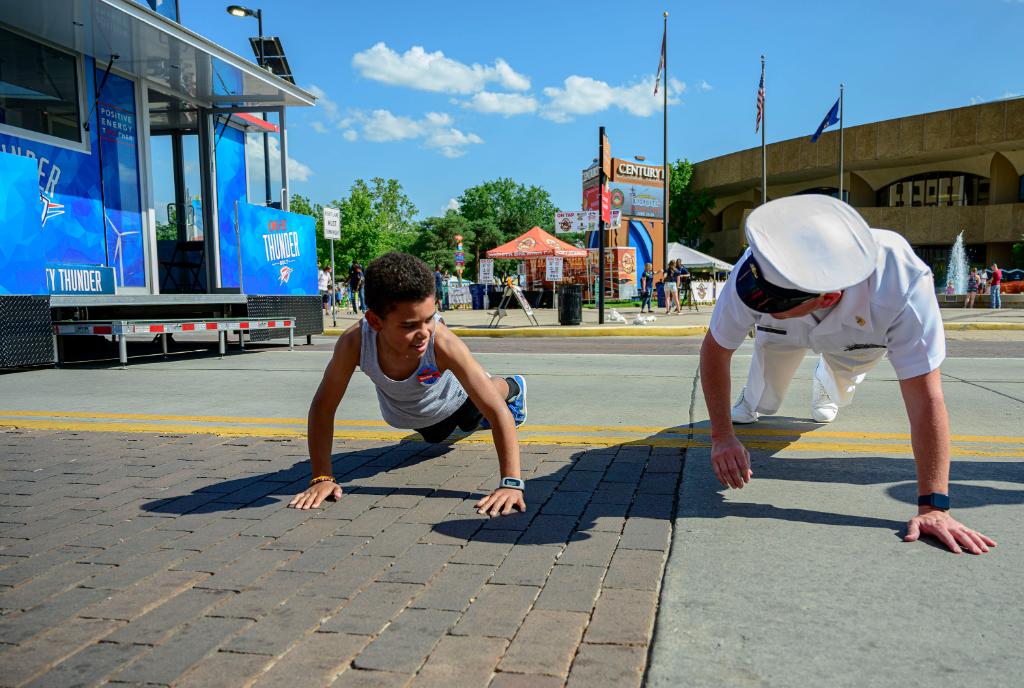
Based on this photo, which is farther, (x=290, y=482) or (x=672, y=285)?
(x=672, y=285)

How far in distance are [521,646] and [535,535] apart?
873 mm

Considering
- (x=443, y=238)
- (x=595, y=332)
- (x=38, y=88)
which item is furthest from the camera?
(x=443, y=238)

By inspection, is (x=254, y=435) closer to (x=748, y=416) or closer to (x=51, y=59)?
(x=748, y=416)

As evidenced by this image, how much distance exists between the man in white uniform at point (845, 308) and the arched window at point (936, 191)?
4894 cm

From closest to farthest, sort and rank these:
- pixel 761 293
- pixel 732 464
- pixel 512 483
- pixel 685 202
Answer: pixel 761 293, pixel 732 464, pixel 512 483, pixel 685 202

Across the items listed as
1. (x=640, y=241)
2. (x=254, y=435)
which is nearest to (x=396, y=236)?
(x=640, y=241)

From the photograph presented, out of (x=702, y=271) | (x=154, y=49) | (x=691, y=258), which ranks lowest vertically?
(x=702, y=271)

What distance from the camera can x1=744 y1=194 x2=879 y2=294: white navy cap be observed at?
92.7 inches

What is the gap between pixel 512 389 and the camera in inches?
172

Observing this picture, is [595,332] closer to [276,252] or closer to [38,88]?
[276,252]

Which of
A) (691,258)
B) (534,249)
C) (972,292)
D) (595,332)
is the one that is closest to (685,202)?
(691,258)

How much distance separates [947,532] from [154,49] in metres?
12.1

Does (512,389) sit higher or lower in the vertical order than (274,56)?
lower

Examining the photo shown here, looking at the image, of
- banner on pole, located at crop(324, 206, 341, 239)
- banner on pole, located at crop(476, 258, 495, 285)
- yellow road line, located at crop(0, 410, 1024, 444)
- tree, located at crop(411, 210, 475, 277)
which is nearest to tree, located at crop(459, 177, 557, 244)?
tree, located at crop(411, 210, 475, 277)
